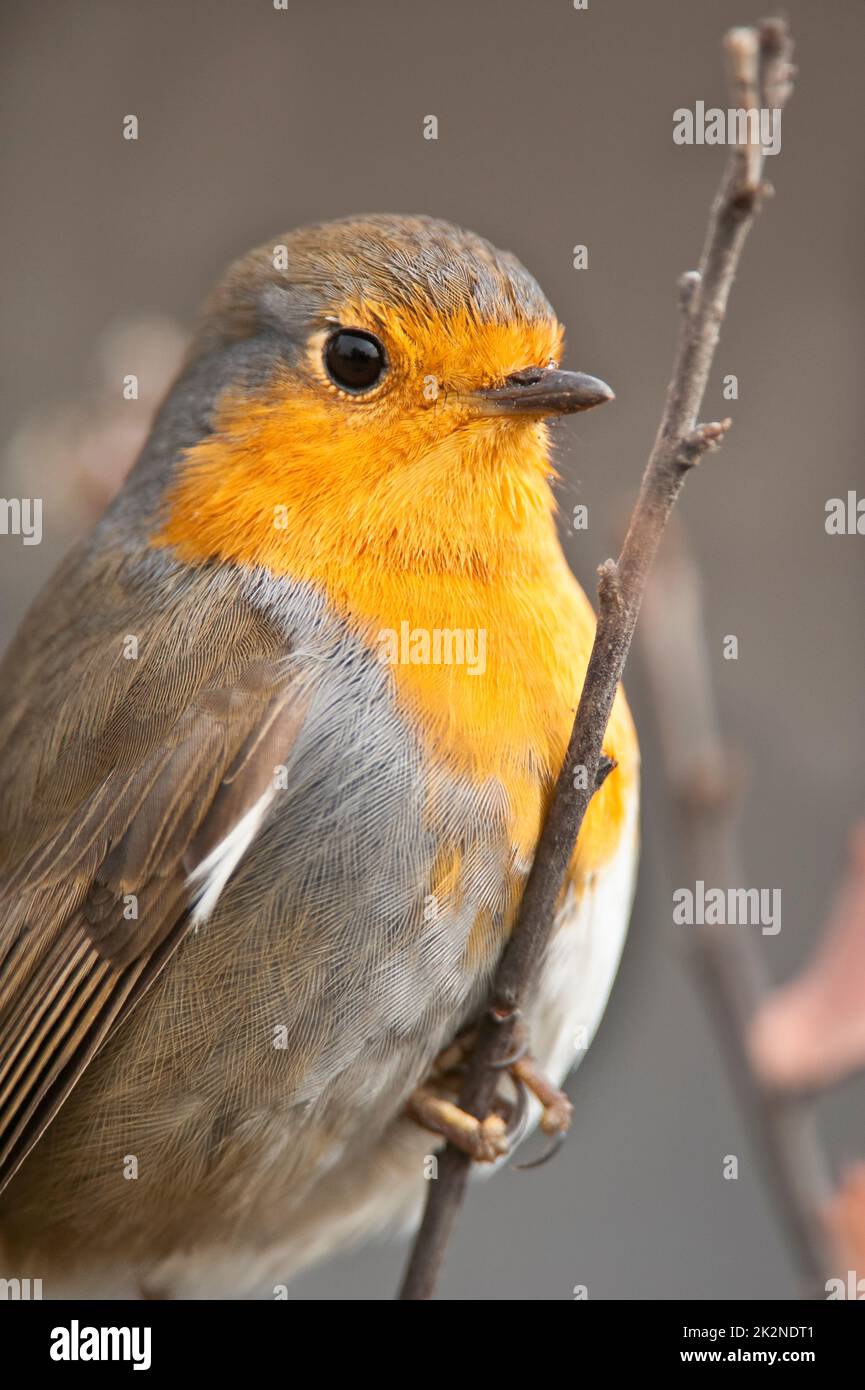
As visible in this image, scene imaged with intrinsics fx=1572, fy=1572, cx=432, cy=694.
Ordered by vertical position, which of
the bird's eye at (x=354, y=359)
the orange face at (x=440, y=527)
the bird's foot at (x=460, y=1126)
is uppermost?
the bird's eye at (x=354, y=359)

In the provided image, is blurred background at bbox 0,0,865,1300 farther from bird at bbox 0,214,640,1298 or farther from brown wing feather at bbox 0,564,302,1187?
brown wing feather at bbox 0,564,302,1187

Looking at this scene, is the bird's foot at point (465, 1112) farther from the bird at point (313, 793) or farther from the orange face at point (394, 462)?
the orange face at point (394, 462)

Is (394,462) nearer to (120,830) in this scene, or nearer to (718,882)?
(120,830)

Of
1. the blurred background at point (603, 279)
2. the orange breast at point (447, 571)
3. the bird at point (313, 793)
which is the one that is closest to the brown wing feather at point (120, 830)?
the bird at point (313, 793)

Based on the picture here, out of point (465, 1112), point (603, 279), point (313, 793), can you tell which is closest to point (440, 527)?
point (313, 793)

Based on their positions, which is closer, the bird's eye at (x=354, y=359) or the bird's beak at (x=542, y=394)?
the bird's beak at (x=542, y=394)

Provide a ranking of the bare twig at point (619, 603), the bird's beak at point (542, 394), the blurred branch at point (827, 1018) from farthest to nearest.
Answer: the bird's beak at point (542, 394) < the blurred branch at point (827, 1018) < the bare twig at point (619, 603)

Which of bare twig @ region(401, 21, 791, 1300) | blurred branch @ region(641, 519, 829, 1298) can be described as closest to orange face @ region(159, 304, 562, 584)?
blurred branch @ region(641, 519, 829, 1298)
